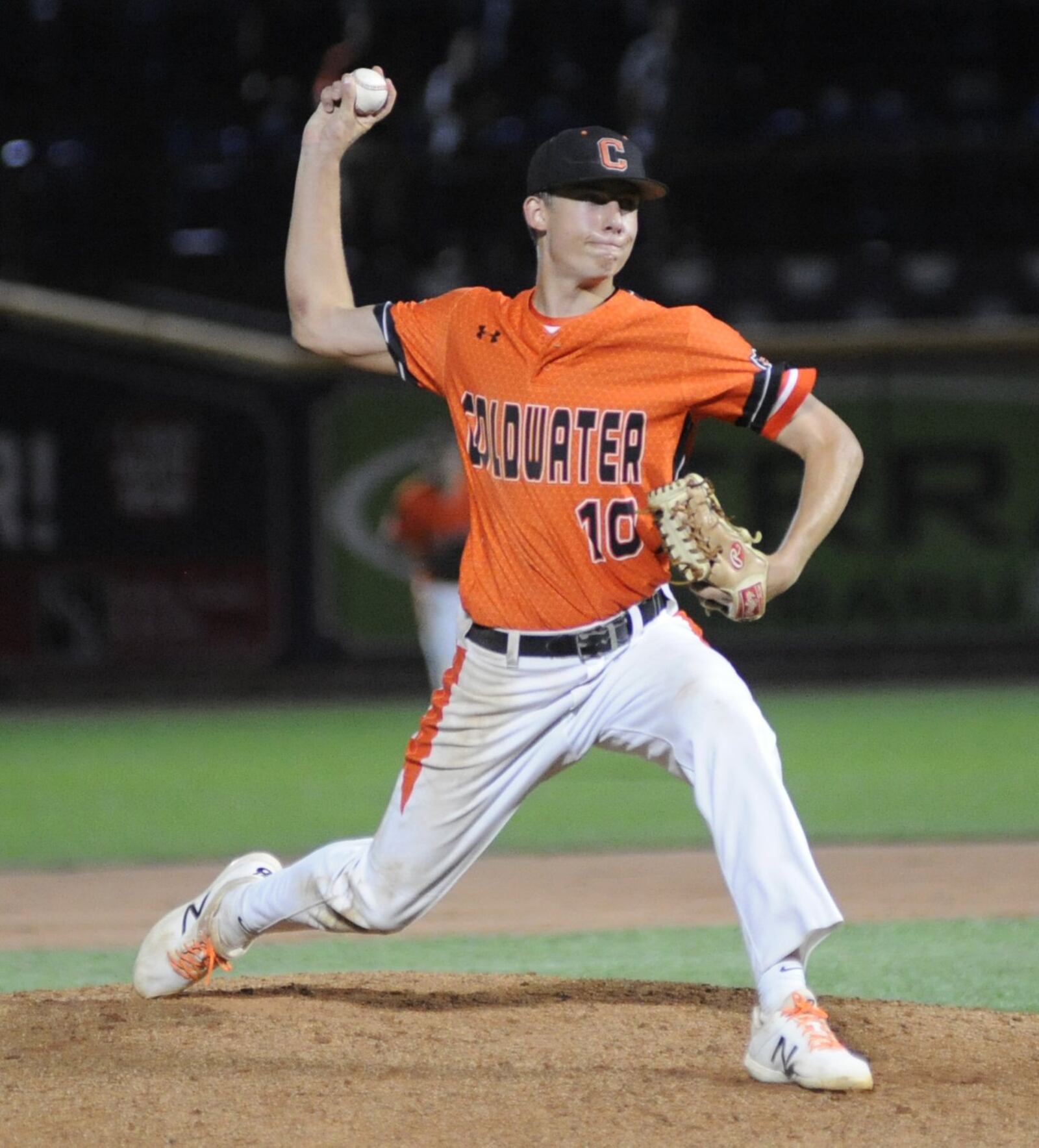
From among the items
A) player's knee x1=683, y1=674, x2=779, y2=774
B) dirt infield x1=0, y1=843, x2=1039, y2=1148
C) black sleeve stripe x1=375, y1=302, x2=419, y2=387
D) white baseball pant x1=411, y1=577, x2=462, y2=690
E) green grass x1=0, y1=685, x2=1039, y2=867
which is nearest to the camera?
dirt infield x1=0, y1=843, x2=1039, y2=1148

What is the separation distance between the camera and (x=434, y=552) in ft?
35.0

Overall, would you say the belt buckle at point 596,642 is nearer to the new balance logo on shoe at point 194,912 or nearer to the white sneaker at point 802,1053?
the white sneaker at point 802,1053

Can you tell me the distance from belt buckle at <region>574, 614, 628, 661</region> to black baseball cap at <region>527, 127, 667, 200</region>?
0.91 metres

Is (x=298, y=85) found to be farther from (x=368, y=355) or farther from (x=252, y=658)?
(x=368, y=355)

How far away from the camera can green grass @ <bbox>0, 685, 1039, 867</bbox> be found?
325 inches

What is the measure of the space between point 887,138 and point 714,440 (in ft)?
9.64

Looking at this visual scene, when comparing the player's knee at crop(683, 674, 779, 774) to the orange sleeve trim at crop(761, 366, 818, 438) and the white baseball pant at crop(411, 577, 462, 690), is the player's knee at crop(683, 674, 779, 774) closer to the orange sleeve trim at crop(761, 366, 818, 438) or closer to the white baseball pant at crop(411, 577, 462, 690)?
the orange sleeve trim at crop(761, 366, 818, 438)

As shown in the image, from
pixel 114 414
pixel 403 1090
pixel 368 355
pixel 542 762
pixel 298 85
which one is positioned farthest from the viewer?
pixel 298 85

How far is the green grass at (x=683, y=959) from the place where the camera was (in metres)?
5.04

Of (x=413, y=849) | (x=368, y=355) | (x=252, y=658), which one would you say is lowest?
(x=252, y=658)

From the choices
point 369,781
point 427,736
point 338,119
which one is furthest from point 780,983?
point 369,781

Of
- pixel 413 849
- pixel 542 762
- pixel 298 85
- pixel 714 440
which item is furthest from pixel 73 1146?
pixel 298 85

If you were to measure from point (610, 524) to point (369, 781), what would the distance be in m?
6.52

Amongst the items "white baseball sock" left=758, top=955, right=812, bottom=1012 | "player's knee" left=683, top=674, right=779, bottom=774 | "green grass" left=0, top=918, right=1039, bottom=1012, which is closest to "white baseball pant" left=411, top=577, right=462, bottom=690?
"green grass" left=0, top=918, right=1039, bottom=1012
